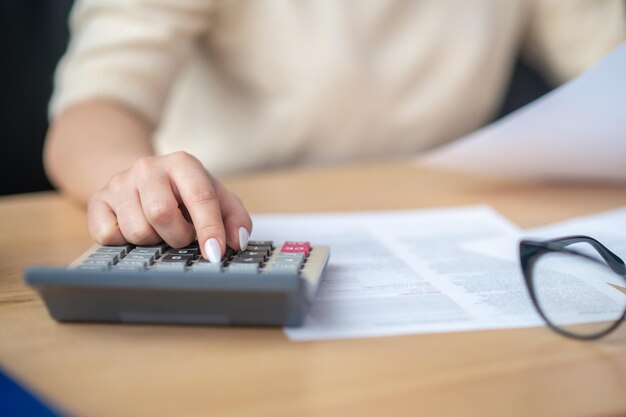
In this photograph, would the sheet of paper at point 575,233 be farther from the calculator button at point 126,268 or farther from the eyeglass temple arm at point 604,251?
the calculator button at point 126,268

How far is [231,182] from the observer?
0.78 m

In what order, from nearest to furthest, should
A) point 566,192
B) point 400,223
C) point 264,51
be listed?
point 400,223, point 566,192, point 264,51

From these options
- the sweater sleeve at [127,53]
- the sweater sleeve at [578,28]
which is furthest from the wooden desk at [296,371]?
the sweater sleeve at [578,28]

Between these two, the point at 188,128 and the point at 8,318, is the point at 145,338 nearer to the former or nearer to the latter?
the point at 8,318

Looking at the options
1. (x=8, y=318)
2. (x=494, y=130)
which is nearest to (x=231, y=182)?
(x=494, y=130)

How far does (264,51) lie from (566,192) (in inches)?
16.0

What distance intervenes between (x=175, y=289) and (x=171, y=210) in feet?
0.27

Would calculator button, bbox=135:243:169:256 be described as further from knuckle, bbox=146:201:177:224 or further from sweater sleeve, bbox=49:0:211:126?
sweater sleeve, bbox=49:0:211:126

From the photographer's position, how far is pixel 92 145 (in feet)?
2.17

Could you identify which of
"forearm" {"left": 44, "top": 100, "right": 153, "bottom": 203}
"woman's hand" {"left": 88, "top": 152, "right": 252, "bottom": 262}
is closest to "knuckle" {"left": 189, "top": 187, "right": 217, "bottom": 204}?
"woman's hand" {"left": 88, "top": 152, "right": 252, "bottom": 262}

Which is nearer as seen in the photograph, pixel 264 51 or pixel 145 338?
pixel 145 338

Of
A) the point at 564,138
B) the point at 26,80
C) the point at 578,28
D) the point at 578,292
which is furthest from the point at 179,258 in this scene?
the point at 578,28

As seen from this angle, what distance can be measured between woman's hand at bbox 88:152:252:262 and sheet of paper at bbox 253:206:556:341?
0.23 feet

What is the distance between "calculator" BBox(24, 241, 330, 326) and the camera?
13.9 inches
